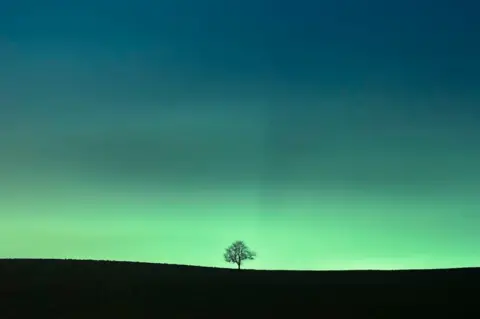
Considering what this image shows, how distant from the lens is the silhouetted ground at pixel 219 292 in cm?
3534

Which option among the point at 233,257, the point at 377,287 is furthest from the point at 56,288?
the point at 233,257

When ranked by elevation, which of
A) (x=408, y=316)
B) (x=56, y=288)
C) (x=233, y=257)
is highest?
(x=233, y=257)

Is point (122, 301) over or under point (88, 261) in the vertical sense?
under

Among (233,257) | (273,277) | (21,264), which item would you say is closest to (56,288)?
(21,264)

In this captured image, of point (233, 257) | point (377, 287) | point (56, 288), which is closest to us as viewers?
point (56, 288)

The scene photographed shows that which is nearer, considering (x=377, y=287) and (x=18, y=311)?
(x=18, y=311)

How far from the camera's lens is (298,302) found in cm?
3875

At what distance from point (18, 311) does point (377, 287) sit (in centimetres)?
2221

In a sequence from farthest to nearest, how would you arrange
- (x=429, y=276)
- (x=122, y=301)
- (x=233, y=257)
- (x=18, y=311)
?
(x=233, y=257) < (x=429, y=276) < (x=122, y=301) < (x=18, y=311)

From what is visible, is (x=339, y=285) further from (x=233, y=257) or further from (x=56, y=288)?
(x=233, y=257)

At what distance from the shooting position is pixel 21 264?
173 feet

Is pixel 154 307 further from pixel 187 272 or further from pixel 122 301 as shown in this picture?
pixel 187 272

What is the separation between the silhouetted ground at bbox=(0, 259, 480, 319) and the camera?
3534 centimetres

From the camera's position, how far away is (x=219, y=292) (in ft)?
136
